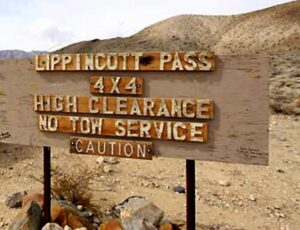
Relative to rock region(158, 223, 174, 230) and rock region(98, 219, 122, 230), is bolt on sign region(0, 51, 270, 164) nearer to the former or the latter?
rock region(98, 219, 122, 230)

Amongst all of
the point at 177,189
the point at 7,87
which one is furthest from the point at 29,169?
the point at 7,87

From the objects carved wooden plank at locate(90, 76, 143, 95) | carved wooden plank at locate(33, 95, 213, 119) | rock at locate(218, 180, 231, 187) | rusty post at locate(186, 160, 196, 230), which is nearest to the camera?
carved wooden plank at locate(33, 95, 213, 119)

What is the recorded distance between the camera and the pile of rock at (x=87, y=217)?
4059 millimetres

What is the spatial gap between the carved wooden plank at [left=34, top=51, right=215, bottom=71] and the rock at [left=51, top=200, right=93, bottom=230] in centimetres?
160

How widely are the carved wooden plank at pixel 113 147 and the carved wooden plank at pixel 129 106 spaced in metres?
0.25

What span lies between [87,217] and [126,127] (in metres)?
1.82

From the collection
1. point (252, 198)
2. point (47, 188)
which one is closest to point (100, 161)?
point (252, 198)

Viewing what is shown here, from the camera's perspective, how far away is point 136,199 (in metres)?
4.68

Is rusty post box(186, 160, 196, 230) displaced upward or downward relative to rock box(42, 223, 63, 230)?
upward

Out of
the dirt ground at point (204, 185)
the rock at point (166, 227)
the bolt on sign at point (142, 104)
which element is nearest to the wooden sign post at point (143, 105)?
the bolt on sign at point (142, 104)

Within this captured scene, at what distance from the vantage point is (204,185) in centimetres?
634

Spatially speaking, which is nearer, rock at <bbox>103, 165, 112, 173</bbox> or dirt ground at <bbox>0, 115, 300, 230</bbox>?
dirt ground at <bbox>0, 115, 300, 230</bbox>

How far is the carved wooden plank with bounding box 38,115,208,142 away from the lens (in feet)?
10.8

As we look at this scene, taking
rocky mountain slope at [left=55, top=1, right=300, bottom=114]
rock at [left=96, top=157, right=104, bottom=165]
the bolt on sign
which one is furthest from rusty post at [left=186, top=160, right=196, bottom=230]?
rocky mountain slope at [left=55, top=1, right=300, bottom=114]
